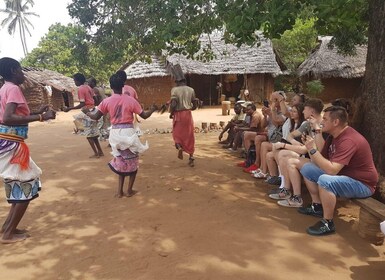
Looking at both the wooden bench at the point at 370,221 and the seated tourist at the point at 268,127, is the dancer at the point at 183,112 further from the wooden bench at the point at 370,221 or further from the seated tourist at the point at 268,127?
the wooden bench at the point at 370,221

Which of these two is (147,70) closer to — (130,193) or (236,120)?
(236,120)

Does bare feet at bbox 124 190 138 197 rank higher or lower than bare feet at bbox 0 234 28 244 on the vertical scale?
higher

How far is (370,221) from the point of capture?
3.10m

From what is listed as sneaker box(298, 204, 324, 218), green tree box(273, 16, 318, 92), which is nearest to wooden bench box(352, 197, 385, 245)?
sneaker box(298, 204, 324, 218)

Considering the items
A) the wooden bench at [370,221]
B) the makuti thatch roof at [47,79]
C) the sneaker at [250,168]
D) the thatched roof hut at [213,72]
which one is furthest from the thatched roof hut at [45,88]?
the wooden bench at [370,221]

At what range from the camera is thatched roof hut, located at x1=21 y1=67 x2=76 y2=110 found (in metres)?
18.3

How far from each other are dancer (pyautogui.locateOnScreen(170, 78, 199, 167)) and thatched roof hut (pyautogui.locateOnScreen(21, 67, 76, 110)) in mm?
12495

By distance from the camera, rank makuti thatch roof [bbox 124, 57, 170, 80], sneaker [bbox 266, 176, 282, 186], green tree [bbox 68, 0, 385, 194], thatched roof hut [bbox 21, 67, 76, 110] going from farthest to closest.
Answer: makuti thatch roof [bbox 124, 57, 170, 80]
thatched roof hut [bbox 21, 67, 76, 110]
sneaker [bbox 266, 176, 282, 186]
green tree [bbox 68, 0, 385, 194]

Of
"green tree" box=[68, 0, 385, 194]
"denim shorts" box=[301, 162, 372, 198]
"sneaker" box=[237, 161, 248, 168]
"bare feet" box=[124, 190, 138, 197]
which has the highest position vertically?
"green tree" box=[68, 0, 385, 194]

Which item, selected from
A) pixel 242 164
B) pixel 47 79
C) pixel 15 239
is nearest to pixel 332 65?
pixel 242 164

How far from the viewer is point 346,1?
3.70 metres

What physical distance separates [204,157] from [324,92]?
16481mm

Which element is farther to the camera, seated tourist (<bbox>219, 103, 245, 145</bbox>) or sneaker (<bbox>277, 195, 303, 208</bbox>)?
seated tourist (<bbox>219, 103, 245, 145</bbox>)

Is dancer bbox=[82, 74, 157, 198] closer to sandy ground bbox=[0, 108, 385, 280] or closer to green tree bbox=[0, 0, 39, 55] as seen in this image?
sandy ground bbox=[0, 108, 385, 280]
